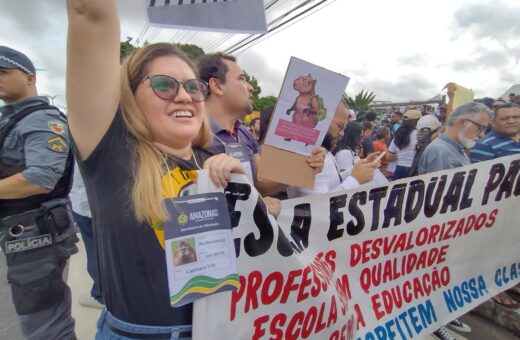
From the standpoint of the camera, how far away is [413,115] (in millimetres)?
6027

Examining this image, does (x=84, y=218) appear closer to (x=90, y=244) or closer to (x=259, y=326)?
(x=90, y=244)

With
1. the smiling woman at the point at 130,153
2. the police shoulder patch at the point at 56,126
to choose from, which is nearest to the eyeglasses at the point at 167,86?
the smiling woman at the point at 130,153

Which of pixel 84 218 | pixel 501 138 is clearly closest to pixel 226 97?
pixel 84 218

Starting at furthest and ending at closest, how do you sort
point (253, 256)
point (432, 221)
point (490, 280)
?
point (490, 280) → point (432, 221) → point (253, 256)

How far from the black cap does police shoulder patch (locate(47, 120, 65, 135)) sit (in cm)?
43

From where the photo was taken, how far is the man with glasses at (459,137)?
3.16m

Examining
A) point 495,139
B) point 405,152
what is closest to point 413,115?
point 405,152

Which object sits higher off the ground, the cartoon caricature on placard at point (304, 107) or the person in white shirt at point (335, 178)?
the cartoon caricature on placard at point (304, 107)

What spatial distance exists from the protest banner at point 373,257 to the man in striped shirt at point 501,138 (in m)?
0.93

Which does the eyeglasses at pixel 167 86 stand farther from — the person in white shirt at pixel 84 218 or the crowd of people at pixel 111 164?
the person in white shirt at pixel 84 218

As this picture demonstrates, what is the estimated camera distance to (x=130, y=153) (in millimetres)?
1004

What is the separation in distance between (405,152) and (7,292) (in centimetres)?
612

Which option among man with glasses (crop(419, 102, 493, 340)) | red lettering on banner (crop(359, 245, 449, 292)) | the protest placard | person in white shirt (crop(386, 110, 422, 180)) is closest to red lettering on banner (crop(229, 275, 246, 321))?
the protest placard

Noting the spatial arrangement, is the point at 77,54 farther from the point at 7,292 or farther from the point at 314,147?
the point at 7,292
